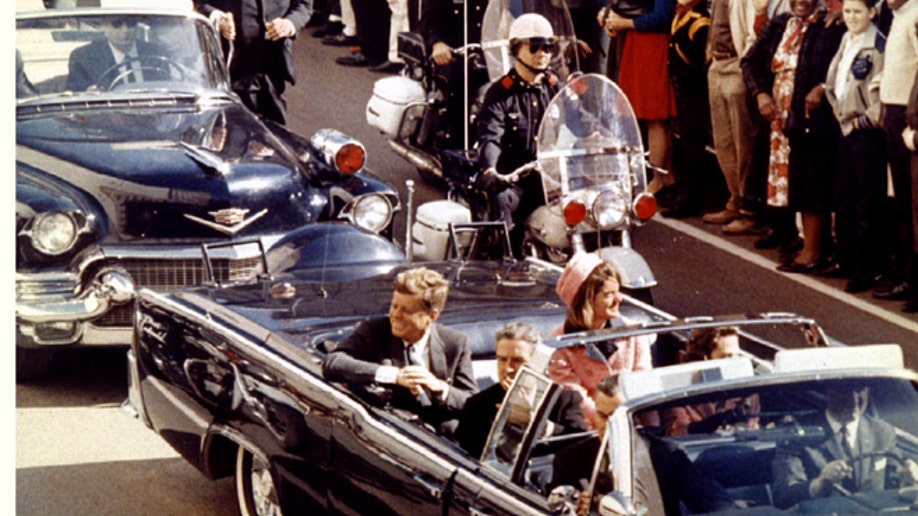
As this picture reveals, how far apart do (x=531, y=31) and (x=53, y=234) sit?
256cm

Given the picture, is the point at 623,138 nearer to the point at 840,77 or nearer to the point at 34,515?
the point at 840,77

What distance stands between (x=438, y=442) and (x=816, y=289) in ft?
16.4

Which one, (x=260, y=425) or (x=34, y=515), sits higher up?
(x=260, y=425)

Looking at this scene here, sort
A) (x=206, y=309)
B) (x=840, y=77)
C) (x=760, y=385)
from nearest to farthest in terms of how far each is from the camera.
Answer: (x=760, y=385) < (x=206, y=309) < (x=840, y=77)

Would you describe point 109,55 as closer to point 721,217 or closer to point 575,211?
point 575,211

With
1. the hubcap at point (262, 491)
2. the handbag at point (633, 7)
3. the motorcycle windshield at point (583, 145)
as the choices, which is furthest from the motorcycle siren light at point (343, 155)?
the hubcap at point (262, 491)

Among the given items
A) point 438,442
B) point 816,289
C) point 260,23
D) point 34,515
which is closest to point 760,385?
point 438,442

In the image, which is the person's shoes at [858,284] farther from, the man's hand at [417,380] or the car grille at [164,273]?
the man's hand at [417,380]

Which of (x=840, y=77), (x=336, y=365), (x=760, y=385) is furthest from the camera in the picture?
(x=840, y=77)

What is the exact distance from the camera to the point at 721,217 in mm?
11359

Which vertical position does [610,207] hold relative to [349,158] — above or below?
below

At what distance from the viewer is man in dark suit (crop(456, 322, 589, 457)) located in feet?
16.9

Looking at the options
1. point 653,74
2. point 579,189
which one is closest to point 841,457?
point 579,189

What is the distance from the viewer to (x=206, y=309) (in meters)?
6.45
